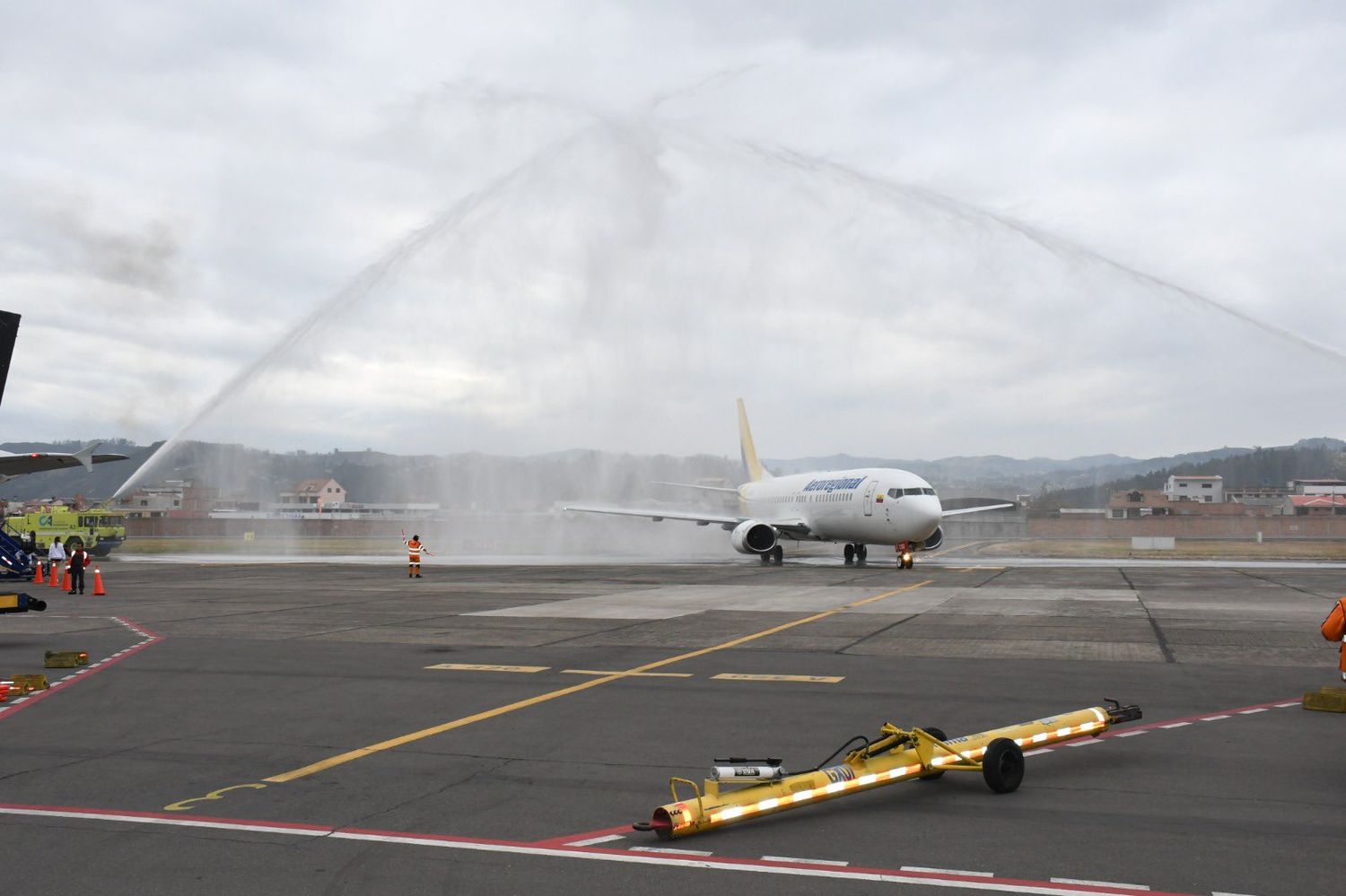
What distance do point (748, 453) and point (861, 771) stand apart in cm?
5668

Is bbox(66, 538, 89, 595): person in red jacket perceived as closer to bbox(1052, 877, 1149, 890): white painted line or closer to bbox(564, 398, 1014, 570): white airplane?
bbox(564, 398, 1014, 570): white airplane

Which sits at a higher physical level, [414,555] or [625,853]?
[414,555]

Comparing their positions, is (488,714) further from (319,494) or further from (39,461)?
(319,494)

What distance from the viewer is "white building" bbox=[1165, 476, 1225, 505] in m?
134

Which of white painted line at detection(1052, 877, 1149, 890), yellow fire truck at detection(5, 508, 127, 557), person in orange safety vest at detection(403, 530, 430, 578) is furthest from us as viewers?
yellow fire truck at detection(5, 508, 127, 557)

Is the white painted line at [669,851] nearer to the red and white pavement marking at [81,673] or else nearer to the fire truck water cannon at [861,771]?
the fire truck water cannon at [861,771]

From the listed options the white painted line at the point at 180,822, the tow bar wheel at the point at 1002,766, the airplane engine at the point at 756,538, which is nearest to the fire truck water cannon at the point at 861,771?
the tow bar wheel at the point at 1002,766

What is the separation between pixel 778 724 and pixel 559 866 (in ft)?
16.5

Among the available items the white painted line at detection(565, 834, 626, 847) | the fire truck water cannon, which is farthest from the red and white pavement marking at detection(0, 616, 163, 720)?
→ the fire truck water cannon

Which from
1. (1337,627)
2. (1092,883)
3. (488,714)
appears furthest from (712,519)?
(1092,883)

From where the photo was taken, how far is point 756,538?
46688mm

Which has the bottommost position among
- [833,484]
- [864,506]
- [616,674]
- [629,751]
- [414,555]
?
[616,674]

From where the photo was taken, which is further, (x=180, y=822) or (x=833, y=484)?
(x=833, y=484)

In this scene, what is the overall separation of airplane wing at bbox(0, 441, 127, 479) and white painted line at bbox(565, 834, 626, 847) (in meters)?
21.6
